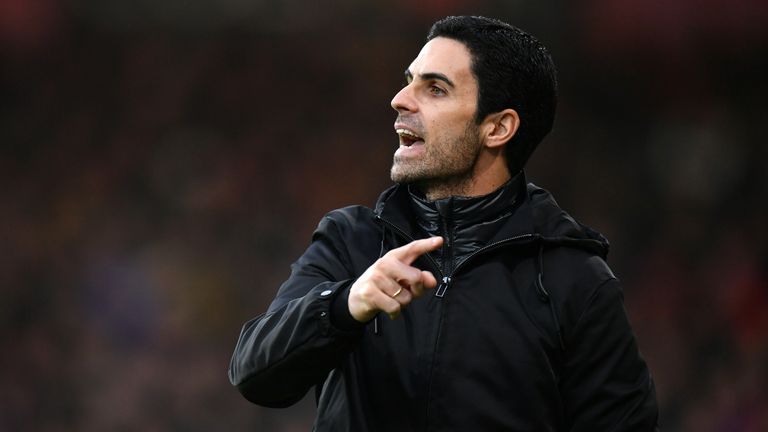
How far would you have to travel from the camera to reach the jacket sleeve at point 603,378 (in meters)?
1.60

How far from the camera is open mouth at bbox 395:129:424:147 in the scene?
69.6 inches

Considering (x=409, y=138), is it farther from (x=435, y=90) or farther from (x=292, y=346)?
(x=292, y=346)

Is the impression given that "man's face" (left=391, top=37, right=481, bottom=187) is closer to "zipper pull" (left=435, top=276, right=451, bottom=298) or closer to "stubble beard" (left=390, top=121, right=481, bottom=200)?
"stubble beard" (left=390, top=121, right=481, bottom=200)

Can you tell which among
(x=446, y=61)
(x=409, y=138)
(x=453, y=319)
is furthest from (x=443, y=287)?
(x=446, y=61)

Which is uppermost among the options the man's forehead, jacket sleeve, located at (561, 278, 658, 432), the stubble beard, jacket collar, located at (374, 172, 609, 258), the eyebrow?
the man's forehead

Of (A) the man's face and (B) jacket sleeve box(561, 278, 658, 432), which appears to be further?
(A) the man's face

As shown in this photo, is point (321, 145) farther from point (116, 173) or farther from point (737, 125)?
point (737, 125)

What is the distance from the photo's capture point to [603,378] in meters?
1.60

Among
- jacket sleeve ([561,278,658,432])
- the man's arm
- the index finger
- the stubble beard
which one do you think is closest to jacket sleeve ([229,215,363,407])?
the man's arm

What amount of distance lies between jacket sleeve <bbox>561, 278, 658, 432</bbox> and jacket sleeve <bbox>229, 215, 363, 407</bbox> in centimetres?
35

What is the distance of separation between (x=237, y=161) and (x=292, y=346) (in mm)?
2929

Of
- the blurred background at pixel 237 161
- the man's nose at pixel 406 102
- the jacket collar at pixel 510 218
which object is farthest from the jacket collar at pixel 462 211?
the blurred background at pixel 237 161

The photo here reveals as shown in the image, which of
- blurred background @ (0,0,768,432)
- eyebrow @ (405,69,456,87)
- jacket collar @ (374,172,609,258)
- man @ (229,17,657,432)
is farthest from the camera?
blurred background @ (0,0,768,432)

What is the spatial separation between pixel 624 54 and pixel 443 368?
2.91 metres
